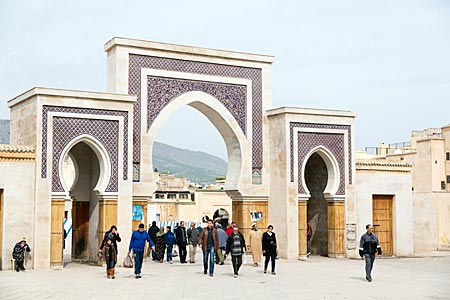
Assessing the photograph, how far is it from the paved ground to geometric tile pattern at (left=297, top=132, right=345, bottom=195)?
3.29 metres

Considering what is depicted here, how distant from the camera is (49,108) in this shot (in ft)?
54.3

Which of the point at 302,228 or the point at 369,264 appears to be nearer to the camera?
the point at 369,264

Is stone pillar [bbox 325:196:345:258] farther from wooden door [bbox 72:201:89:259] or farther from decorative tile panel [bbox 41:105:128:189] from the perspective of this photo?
wooden door [bbox 72:201:89:259]

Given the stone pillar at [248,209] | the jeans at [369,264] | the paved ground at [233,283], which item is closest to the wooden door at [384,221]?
the paved ground at [233,283]

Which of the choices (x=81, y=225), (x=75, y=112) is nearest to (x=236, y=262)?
(x=75, y=112)

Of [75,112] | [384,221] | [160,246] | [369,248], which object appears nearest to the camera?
[369,248]

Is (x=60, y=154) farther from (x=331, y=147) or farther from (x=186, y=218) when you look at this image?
(x=186, y=218)

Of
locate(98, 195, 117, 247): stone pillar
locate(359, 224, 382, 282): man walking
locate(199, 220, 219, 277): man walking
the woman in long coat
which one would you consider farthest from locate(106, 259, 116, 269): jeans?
locate(359, 224, 382, 282): man walking

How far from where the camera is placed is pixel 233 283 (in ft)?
42.7

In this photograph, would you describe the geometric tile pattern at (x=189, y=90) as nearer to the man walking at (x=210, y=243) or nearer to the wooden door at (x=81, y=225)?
the wooden door at (x=81, y=225)

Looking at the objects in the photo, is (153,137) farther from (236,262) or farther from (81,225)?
(236,262)

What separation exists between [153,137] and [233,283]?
6.94 meters

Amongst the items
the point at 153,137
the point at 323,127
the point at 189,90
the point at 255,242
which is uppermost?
the point at 189,90

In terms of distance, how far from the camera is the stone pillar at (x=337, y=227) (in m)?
19.9
